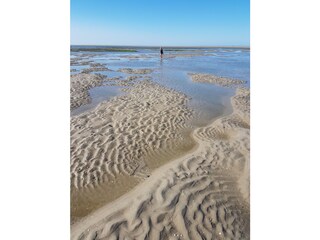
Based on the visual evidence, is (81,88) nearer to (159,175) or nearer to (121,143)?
(121,143)

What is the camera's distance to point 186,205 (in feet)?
14.4

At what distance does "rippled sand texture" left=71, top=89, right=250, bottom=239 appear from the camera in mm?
3857

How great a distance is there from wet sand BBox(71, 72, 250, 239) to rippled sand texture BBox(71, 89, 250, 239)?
0.05ft

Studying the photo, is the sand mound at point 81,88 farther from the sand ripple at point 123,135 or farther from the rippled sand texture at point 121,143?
the sand ripple at point 123,135

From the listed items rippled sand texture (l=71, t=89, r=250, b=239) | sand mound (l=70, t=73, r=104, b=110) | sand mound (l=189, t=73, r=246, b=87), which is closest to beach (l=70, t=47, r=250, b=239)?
rippled sand texture (l=71, t=89, r=250, b=239)

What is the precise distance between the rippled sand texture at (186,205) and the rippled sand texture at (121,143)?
494 millimetres

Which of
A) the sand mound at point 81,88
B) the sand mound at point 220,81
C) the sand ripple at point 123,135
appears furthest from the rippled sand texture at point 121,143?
the sand mound at point 220,81

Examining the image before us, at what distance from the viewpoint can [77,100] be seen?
11.8 meters

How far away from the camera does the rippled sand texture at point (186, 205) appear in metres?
3.86

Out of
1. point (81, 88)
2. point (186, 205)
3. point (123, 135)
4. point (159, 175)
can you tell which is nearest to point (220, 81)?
point (81, 88)

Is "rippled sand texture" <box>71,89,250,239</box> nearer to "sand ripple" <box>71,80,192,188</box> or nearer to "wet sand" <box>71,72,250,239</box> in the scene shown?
"wet sand" <box>71,72,250,239</box>
